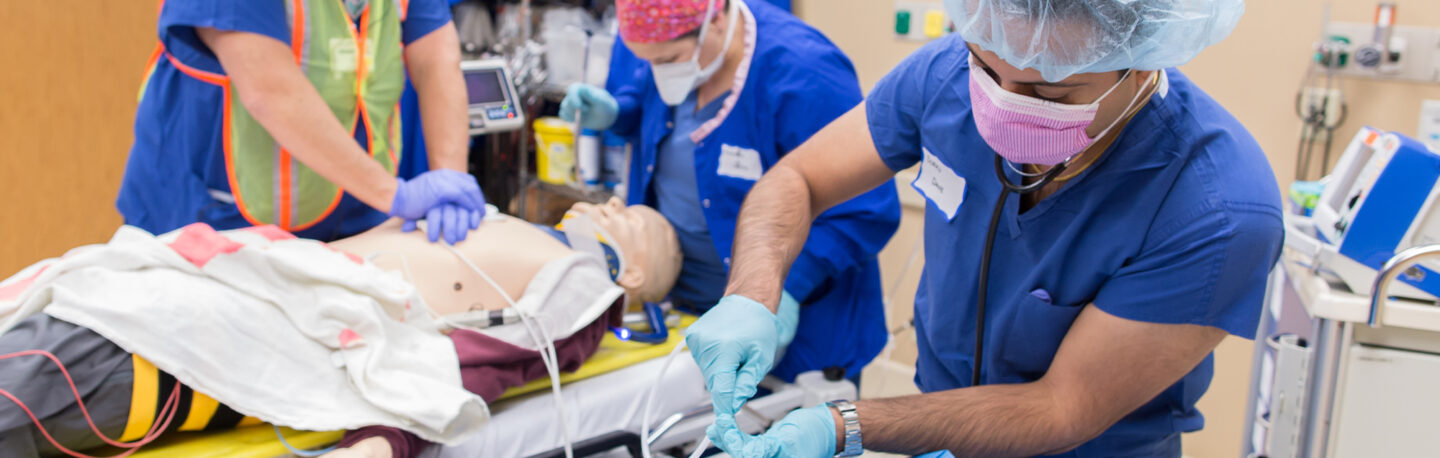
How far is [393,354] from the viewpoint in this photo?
1534 mm

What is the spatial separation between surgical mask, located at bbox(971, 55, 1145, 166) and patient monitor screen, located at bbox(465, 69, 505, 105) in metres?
1.71

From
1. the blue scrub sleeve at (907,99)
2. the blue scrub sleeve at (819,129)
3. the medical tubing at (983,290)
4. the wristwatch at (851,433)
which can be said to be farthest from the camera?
the blue scrub sleeve at (819,129)

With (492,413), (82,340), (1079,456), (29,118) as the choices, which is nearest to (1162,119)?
(1079,456)

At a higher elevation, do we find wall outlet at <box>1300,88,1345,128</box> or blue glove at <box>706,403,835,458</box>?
wall outlet at <box>1300,88,1345,128</box>

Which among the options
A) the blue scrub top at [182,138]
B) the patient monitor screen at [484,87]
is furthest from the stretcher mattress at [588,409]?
the patient monitor screen at [484,87]

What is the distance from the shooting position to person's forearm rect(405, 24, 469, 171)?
6.63 feet

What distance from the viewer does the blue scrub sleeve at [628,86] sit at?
2289 millimetres

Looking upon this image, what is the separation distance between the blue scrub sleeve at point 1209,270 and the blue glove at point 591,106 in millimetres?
1418

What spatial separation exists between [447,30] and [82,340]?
37.1 inches

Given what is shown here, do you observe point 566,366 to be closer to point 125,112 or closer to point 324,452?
point 324,452

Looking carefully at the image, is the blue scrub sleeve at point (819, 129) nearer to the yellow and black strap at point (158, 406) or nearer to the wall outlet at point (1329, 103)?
the yellow and black strap at point (158, 406)

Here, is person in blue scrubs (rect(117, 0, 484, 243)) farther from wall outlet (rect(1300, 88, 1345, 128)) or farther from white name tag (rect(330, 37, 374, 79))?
wall outlet (rect(1300, 88, 1345, 128))

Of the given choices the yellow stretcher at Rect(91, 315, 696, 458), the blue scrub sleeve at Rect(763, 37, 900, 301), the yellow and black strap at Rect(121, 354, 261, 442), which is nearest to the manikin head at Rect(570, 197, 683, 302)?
the blue scrub sleeve at Rect(763, 37, 900, 301)

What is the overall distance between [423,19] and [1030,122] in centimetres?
140
